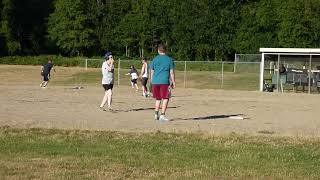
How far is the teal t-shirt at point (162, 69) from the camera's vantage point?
15.3 metres

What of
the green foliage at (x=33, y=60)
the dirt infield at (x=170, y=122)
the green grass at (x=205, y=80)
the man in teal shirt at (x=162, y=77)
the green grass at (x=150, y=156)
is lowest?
the green grass at (x=205, y=80)

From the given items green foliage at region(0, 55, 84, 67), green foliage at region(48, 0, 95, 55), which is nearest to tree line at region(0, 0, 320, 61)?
green foliage at region(48, 0, 95, 55)

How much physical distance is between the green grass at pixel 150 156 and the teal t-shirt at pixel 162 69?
11.3ft

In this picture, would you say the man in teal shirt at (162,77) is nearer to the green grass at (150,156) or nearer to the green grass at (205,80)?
the green grass at (150,156)

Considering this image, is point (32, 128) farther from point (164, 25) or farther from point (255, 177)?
point (164, 25)

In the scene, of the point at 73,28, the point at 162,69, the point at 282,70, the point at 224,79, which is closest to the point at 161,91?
the point at 162,69

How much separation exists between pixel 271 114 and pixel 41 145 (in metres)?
9.84

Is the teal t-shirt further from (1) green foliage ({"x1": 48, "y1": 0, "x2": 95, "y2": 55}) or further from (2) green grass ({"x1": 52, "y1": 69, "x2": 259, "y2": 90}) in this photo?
(1) green foliage ({"x1": 48, "y1": 0, "x2": 95, "y2": 55})

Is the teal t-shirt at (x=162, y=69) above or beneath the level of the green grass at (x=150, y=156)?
above

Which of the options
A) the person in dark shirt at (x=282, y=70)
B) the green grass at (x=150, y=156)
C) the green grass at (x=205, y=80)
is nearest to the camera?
the green grass at (x=150, y=156)

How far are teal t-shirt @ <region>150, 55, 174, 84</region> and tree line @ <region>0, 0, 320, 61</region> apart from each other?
182 ft

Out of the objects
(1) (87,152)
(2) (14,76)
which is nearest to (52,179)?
(1) (87,152)

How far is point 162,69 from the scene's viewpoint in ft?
50.2

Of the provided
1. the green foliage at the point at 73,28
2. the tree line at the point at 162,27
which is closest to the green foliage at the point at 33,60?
the tree line at the point at 162,27
